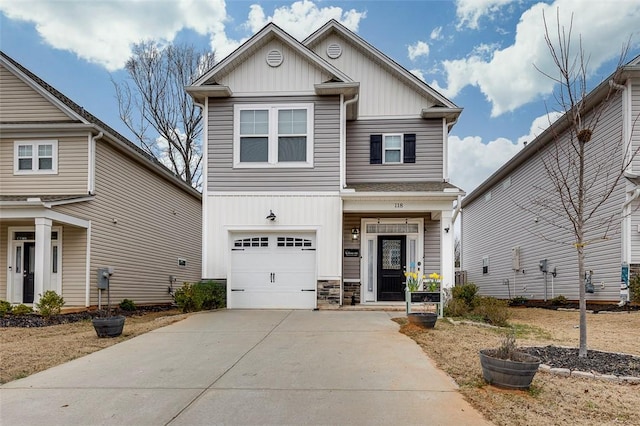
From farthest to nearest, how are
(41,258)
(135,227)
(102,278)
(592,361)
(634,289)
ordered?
(135,227) → (102,278) → (41,258) → (634,289) → (592,361)

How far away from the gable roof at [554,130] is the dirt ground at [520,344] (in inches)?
135

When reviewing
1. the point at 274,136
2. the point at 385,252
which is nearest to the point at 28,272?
the point at 274,136

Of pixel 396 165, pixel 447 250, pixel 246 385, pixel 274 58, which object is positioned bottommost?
pixel 246 385

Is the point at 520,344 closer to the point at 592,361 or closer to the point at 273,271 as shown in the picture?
the point at 592,361

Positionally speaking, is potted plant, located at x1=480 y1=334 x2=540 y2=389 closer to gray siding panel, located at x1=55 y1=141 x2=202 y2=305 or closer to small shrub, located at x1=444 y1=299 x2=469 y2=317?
small shrub, located at x1=444 y1=299 x2=469 y2=317

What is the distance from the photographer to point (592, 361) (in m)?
5.55

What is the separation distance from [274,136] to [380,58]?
14.3 ft

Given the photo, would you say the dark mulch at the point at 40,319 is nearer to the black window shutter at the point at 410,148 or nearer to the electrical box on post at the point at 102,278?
the electrical box on post at the point at 102,278

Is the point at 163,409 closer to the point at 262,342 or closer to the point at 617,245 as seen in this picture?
the point at 262,342

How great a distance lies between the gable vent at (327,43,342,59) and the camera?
14273mm

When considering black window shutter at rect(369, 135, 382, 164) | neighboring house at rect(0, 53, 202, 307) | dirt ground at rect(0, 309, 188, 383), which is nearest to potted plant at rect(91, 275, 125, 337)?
dirt ground at rect(0, 309, 188, 383)

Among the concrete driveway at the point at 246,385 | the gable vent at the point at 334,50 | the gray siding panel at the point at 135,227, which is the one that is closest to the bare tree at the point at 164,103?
the gray siding panel at the point at 135,227

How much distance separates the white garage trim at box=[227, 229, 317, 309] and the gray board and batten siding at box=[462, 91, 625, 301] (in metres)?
6.26

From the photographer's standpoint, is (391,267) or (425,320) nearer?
(425,320)
